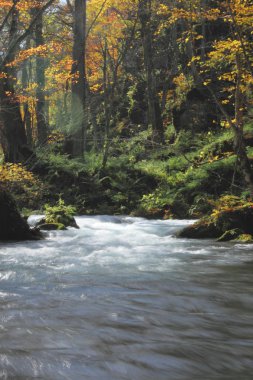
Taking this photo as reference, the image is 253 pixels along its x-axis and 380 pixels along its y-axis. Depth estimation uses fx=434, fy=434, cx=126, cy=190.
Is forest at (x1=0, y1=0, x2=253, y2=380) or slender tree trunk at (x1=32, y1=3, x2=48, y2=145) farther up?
slender tree trunk at (x1=32, y1=3, x2=48, y2=145)

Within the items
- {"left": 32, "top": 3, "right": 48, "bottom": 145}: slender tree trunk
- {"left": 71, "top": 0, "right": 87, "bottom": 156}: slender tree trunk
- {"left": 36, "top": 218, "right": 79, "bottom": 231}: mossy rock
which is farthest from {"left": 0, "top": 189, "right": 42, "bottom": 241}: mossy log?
{"left": 32, "top": 3, "right": 48, "bottom": 145}: slender tree trunk

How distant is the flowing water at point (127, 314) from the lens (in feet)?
10.1

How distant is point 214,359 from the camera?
3225 mm

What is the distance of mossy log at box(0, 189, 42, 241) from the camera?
368 inches

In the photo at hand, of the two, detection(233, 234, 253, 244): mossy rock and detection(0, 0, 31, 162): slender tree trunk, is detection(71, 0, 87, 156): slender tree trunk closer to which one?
detection(0, 0, 31, 162): slender tree trunk

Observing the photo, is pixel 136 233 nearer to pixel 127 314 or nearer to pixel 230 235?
pixel 230 235

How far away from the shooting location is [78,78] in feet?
56.4

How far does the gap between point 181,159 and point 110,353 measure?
13.4m

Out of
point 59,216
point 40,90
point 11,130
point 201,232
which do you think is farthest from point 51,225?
point 40,90

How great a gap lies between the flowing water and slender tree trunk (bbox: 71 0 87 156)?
9.52 m

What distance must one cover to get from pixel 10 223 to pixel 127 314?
19.1ft

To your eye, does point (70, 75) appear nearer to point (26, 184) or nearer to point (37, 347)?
point (26, 184)

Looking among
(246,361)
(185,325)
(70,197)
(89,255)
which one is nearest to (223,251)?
(89,255)

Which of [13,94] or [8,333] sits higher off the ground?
[13,94]
